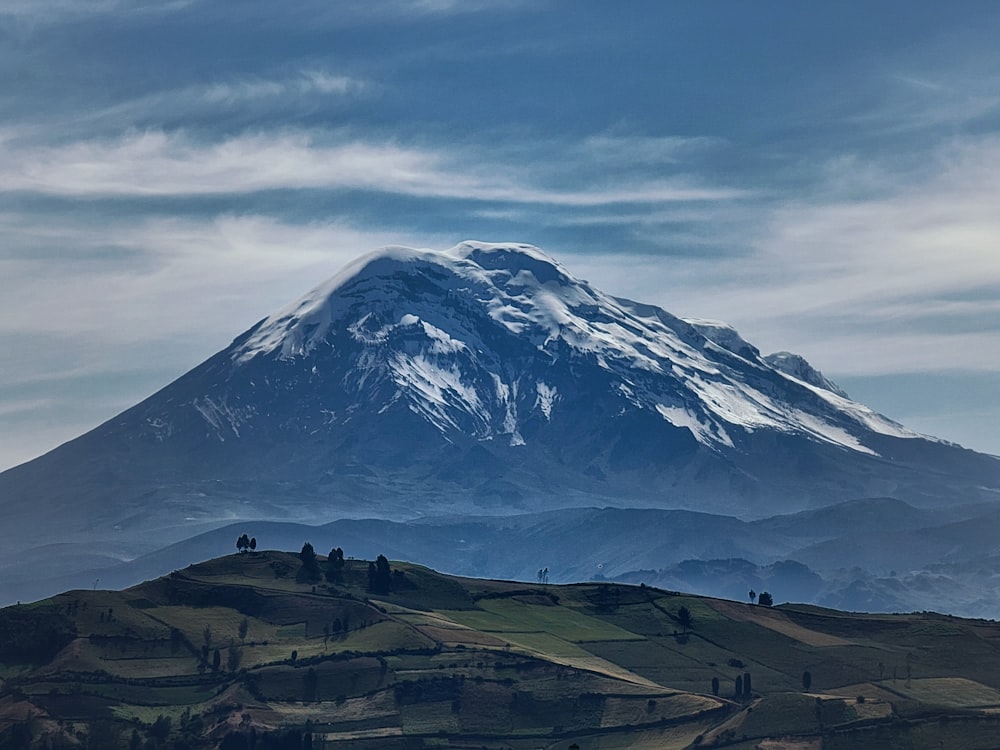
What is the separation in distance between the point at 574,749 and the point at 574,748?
90.0 inches

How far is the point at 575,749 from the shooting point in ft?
503

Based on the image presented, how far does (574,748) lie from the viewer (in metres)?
152

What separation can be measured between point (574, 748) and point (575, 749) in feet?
3.46

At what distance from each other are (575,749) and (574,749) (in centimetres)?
333

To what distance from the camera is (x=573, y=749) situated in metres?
150

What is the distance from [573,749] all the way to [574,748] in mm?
2548

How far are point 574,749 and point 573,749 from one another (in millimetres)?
274

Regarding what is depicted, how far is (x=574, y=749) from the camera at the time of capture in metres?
150
